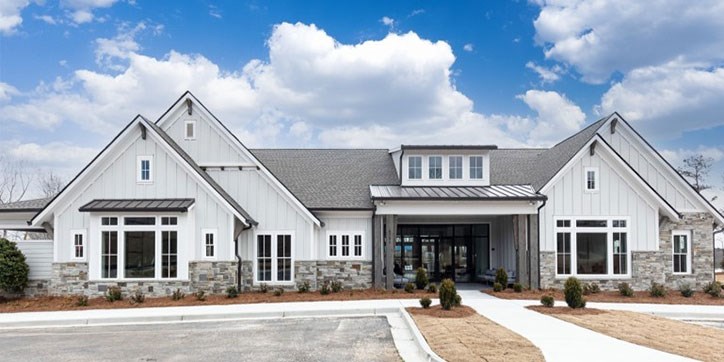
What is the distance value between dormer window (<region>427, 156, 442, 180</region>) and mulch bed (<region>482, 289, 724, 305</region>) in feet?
16.4

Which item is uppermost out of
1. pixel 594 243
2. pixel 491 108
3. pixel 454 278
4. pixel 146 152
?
pixel 491 108

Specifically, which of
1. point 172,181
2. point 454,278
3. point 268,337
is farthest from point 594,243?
point 172,181

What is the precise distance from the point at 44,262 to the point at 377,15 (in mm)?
14482

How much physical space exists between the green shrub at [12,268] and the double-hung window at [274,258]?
767 cm

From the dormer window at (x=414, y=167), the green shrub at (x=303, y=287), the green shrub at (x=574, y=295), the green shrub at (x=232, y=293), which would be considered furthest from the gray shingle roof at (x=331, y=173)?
the green shrub at (x=574, y=295)

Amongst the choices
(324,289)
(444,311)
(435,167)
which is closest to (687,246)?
(435,167)

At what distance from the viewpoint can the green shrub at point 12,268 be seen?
1875 centimetres

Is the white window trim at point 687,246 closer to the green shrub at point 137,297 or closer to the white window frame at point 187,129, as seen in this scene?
the white window frame at point 187,129

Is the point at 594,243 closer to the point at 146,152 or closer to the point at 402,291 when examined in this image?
the point at 402,291

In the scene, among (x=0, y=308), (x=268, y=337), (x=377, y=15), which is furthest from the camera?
(x=377, y=15)

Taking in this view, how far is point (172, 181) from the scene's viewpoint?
1986cm

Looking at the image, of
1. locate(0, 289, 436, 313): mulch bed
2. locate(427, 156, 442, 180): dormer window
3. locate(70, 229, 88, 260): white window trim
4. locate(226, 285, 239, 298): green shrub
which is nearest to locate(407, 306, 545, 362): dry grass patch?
locate(0, 289, 436, 313): mulch bed

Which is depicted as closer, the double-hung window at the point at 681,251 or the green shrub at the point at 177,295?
the green shrub at the point at 177,295

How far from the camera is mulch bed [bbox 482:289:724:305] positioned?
18688mm
